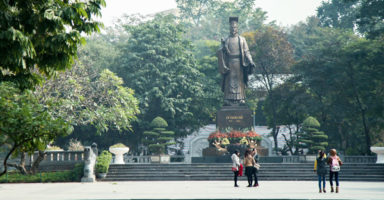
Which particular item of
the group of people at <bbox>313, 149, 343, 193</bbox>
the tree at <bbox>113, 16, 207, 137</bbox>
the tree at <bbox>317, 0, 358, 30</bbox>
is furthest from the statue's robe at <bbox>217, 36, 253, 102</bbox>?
the tree at <bbox>317, 0, 358, 30</bbox>

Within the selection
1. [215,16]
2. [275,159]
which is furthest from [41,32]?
[215,16]

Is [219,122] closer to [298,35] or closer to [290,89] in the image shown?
[290,89]

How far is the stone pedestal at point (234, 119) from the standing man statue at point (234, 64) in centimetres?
93

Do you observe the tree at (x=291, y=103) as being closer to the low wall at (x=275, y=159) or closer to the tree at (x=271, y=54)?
the tree at (x=271, y=54)

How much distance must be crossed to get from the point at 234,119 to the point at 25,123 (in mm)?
23046

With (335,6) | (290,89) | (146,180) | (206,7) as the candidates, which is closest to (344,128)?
(290,89)

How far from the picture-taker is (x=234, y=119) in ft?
113

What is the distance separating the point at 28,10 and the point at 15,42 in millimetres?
1390

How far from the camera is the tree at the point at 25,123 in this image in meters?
12.3

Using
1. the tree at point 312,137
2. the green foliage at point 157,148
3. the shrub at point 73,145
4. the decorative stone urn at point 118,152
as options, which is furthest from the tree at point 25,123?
the shrub at point 73,145

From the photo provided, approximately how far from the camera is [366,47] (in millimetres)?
38031

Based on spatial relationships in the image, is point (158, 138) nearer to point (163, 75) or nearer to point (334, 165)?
point (163, 75)

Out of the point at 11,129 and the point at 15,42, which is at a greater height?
the point at 15,42

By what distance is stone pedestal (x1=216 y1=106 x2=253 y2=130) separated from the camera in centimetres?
3441
